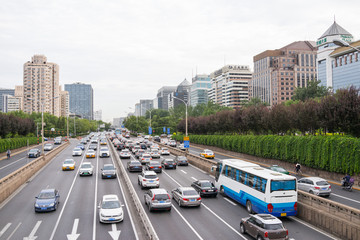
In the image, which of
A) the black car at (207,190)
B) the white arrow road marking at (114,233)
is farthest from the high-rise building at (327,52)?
the white arrow road marking at (114,233)

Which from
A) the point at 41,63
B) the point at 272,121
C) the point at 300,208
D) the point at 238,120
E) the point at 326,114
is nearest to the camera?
the point at 300,208

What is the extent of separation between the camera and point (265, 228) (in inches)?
565

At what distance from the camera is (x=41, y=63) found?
187 m

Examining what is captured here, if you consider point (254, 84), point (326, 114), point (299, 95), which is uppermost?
point (254, 84)

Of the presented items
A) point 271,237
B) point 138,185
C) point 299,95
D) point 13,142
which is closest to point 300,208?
point 271,237

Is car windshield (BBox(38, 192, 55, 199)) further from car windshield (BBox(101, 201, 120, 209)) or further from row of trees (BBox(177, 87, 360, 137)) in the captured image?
row of trees (BBox(177, 87, 360, 137))

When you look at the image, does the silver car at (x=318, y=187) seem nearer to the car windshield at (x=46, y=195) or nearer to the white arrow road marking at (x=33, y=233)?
the car windshield at (x=46, y=195)

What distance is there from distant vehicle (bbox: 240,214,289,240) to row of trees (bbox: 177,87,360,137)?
75.4 ft

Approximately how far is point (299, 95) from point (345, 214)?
77.3 meters

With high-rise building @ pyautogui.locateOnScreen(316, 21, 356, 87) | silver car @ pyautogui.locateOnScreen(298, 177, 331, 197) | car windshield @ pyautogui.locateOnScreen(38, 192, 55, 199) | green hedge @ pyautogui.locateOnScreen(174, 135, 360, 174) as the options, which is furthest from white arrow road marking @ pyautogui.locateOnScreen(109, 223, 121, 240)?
high-rise building @ pyautogui.locateOnScreen(316, 21, 356, 87)

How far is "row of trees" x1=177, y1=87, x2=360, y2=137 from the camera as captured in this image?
33.4 metres

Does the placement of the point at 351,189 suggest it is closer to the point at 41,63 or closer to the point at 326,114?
the point at 326,114

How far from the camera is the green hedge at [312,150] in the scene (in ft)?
97.9

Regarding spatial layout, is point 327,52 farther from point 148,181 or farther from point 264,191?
point 264,191
